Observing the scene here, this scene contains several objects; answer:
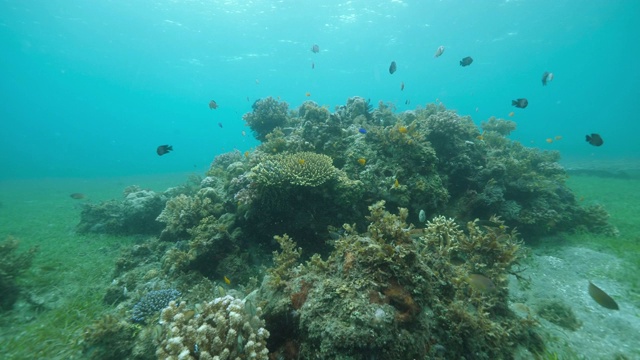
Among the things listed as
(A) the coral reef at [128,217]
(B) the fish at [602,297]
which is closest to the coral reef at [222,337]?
(B) the fish at [602,297]

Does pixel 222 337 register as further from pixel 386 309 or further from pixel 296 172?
pixel 296 172

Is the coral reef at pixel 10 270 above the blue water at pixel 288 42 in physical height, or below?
below

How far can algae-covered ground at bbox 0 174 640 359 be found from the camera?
4.55 m

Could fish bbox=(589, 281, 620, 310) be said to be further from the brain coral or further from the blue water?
the blue water

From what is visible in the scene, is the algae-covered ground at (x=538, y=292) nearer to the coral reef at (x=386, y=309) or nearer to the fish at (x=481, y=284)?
the fish at (x=481, y=284)

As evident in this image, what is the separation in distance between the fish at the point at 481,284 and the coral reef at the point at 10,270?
10.0 m

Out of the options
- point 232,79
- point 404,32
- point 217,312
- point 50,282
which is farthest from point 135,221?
point 232,79

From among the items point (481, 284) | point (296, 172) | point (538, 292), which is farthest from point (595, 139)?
point (296, 172)

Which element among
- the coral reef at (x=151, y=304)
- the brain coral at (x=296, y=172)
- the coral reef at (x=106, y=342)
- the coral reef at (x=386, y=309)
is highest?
the brain coral at (x=296, y=172)

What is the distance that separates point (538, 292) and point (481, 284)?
3244 millimetres

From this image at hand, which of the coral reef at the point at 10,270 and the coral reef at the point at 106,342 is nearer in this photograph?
the coral reef at the point at 106,342

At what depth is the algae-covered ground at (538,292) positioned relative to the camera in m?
4.55

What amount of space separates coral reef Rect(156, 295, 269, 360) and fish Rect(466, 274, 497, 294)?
11.5 ft

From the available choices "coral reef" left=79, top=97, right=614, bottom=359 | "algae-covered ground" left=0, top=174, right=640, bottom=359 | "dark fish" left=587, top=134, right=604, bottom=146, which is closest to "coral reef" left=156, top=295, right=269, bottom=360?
"coral reef" left=79, top=97, right=614, bottom=359
